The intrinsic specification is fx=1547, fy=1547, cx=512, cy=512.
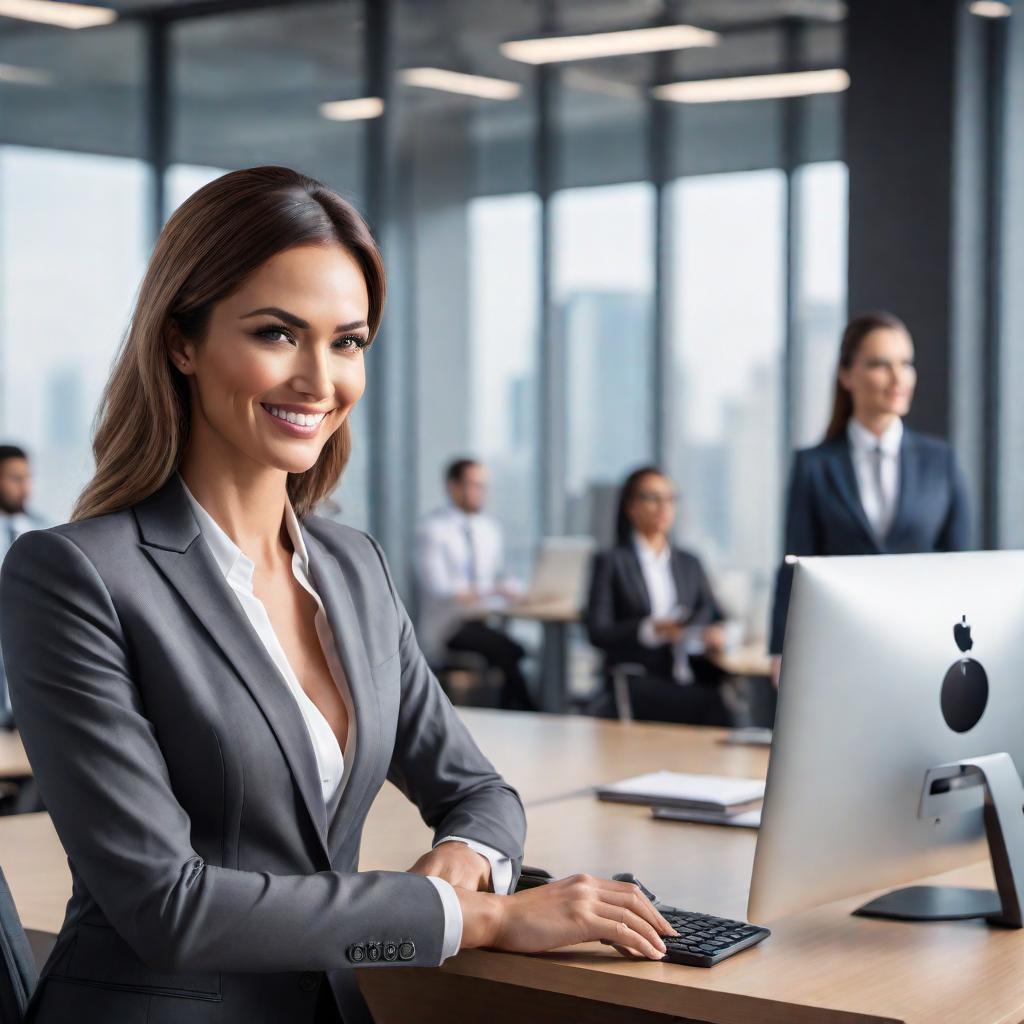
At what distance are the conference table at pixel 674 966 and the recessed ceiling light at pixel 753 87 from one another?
7.12 metres

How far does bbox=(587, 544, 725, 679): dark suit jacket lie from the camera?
649 cm

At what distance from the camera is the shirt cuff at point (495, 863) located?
1870 mm

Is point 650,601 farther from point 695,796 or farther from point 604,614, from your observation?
point 695,796

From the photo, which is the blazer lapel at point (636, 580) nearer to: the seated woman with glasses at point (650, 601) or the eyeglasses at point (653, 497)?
the seated woman with glasses at point (650, 601)

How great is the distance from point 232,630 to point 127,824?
0.80 feet

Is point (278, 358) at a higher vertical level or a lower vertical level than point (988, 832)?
higher

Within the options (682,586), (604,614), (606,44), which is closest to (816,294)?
(606,44)

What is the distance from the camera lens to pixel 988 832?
1.95 meters

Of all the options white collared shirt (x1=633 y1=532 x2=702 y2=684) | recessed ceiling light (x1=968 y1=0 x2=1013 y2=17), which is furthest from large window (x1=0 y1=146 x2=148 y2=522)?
recessed ceiling light (x1=968 y1=0 x2=1013 y2=17)

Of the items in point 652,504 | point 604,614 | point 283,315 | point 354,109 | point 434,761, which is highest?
point 354,109

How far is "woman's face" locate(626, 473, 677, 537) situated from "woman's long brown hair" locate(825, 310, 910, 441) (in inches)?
78.5

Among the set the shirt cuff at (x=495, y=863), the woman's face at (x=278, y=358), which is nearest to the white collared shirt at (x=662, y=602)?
the shirt cuff at (x=495, y=863)

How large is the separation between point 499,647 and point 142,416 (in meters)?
6.63

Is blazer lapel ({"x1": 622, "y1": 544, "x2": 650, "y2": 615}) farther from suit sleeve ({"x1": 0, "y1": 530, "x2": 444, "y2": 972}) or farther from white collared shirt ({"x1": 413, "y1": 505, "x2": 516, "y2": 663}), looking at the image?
suit sleeve ({"x1": 0, "y1": 530, "x2": 444, "y2": 972})
